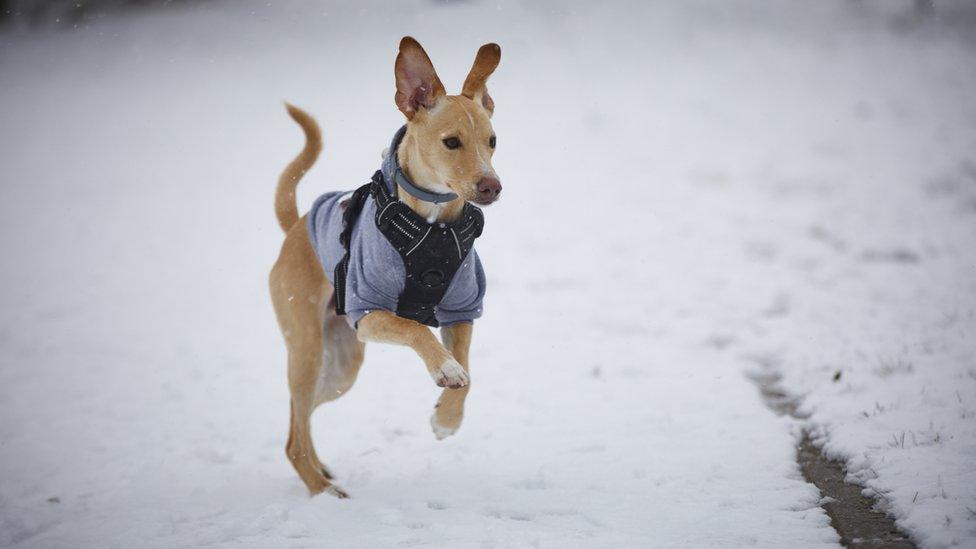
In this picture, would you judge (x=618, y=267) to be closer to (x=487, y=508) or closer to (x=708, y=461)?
(x=708, y=461)

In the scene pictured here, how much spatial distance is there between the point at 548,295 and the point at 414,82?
4619 millimetres

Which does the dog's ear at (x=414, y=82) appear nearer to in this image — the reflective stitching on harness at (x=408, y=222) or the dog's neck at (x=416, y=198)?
the dog's neck at (x=416, y=198)

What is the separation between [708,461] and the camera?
392 cm

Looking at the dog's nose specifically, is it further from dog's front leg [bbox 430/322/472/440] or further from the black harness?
dog's front leg [bbox 430/322/472/440]

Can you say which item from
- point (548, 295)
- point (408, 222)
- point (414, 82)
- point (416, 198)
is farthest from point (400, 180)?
point (548, 295)

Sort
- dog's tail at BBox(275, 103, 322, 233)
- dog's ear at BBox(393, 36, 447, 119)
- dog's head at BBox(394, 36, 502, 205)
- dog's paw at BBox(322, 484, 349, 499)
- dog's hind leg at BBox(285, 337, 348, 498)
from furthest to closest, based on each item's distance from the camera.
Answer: dog's tail at BBox(275, 103, 322, 233) < dog's hind leg at BBox(285, 337, 348, 498) < dog's paw at BBox(322, 484, 349, 499) < dog's ear at BBox(393, 36, 447, 119) < dog's head at BBox(394, 36, 502, 205)

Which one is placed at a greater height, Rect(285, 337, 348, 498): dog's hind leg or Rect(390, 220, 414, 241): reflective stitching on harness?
Rect(390, 220, 414, 241): reflective stitching on harness

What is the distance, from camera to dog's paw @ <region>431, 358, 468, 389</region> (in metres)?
3.12

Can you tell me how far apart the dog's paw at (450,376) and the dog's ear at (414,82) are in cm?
126

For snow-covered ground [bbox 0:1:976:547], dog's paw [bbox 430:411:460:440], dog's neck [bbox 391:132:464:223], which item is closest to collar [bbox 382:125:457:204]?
dog's neck [bbox 391:132:464:223]

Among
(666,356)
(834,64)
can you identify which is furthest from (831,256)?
(834,64)

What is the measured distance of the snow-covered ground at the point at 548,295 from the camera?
3.64 metres

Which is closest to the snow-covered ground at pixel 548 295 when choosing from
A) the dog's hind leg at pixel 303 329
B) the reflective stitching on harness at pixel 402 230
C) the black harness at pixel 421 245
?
the dog's hind leg at pixel 303 329

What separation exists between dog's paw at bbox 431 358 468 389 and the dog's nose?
2.47ft
